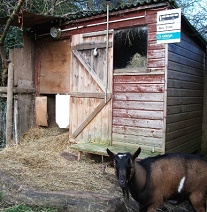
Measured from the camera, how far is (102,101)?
6.57m

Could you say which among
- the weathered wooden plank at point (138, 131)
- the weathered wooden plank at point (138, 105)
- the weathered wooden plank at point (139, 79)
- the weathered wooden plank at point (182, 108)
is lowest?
the weathered wooden plank at point (138, 131)

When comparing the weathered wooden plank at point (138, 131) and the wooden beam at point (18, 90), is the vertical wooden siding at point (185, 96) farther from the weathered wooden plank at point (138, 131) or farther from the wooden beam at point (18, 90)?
the wooden beam at point (18, 90)

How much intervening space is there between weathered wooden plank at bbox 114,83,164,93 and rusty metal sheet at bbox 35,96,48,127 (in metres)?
2.50

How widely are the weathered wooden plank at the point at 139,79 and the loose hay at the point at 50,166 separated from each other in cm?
190

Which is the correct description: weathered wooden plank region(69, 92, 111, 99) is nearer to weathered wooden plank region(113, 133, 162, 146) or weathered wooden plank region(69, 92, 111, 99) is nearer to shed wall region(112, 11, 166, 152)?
shed wall region(112, 11, 166, 152)

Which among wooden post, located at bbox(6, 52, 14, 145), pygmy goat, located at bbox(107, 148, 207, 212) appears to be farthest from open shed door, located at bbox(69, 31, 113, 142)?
pygmy goat, located at bbox(107, 148, 207, 212)

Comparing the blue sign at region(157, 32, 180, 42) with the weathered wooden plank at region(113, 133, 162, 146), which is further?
the weathered wooden plank at region(113, 133, 162, 146)

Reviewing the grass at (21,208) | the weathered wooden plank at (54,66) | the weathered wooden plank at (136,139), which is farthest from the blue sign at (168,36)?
the grass at (21,208)

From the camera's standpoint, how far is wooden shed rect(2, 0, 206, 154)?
577 centimetres

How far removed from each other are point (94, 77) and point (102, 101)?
2.02ft

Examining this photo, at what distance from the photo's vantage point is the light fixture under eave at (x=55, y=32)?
740cm

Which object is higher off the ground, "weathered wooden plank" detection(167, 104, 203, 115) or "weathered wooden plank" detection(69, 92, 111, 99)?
"weathered wooden plank" detection(69, 92, 111, 99)

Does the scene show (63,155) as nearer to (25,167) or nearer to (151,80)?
(25,167)

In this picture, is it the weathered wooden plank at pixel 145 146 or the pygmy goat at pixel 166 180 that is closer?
the pygmy goat at pixel 166 180
